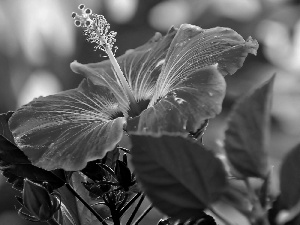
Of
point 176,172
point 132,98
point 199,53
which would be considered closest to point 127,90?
point 132,98

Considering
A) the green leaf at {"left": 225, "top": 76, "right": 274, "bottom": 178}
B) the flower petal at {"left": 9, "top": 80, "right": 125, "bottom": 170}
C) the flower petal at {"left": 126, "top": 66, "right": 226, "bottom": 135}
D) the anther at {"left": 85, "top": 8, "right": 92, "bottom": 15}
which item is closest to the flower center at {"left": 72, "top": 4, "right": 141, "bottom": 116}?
the anther at {"left": 85, "top": 8, "right": 92, "bottom": 15}

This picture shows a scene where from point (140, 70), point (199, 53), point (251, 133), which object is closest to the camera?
point (251, 133)

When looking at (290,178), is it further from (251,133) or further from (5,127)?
(5,127)

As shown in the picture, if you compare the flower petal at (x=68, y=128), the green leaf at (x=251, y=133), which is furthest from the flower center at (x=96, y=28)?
the green leaf at (x=251, y=133)

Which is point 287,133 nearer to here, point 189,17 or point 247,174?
point 189,17

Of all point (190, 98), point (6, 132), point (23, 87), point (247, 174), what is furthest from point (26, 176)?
point (23, 87)

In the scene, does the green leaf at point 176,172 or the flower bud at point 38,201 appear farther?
the flower bud at point 38,201

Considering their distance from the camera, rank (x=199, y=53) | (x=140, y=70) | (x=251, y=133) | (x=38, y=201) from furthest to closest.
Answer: (x=140, y=70)
(x=199, y=53)
(x=38, y=201)
(x=251, y=133)

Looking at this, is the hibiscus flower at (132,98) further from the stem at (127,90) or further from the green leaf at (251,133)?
the green leaf at (251,133)
